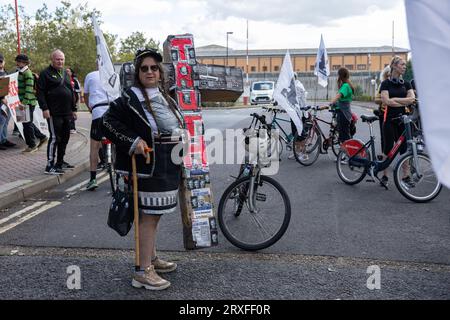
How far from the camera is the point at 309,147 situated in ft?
31.2

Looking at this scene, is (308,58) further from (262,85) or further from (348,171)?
(348,171)

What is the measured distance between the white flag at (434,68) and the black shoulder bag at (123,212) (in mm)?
2283

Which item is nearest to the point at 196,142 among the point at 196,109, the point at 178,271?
the point at 196,109

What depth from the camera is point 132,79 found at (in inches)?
147

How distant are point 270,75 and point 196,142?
194ft

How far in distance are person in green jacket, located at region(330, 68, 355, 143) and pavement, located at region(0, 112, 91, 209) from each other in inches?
199

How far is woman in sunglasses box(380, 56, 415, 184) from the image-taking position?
6.93 meters

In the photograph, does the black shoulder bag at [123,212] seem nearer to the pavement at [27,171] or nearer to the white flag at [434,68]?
the white flag at [434,68]

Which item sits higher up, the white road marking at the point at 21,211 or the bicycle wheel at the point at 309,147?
the bicycle wheel at the point at 309,147

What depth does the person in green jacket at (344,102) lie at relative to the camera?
909cm

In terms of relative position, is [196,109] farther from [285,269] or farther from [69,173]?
[69,173]

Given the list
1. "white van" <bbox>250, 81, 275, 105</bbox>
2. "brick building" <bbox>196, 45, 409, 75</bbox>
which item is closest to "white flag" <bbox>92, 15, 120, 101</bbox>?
"white van" <bbox>250, 81, 275, 105</bbox>

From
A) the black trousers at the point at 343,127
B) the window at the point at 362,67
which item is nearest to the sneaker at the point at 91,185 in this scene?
the black trousers at the point at 343,127

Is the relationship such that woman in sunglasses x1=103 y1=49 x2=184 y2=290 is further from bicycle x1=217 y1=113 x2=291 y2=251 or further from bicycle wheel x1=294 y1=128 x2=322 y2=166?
bicycle wheel x1=294 y1=128 x2=322 y2=166
